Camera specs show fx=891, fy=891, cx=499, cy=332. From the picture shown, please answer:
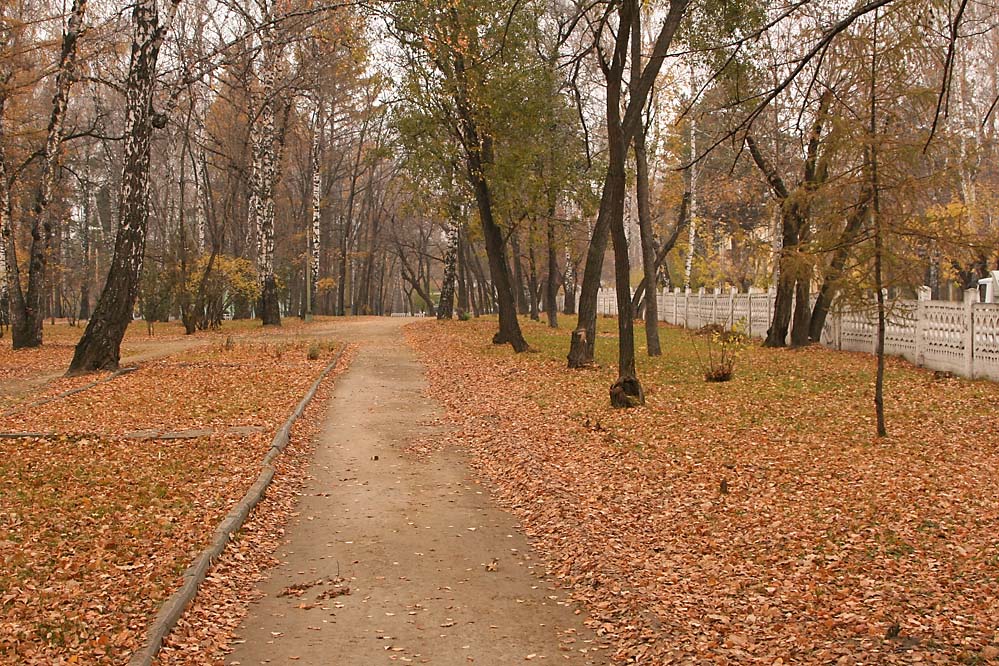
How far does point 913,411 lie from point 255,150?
1008 inches

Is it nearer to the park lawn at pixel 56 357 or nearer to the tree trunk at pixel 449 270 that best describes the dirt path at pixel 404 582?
the park lawn at pixel 56 357

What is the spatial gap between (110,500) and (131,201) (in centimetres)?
991

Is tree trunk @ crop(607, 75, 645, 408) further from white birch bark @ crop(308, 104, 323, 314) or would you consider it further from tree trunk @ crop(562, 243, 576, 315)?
tree trunk @ crop(562, 243, 576, 315)

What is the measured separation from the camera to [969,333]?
1452cm

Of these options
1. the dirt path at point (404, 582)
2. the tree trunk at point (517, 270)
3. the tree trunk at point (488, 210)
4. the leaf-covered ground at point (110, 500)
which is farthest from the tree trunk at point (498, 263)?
the dirt path at point (404, 582)

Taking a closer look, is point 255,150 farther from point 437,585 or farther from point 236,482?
point 437,585

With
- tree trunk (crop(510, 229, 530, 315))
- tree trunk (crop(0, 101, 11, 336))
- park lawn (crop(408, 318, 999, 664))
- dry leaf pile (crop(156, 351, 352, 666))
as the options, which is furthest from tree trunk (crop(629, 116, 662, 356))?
tree trunk (crop(0, 101, 11, 336))

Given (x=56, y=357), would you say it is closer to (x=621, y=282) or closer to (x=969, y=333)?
(x=621, y=282)

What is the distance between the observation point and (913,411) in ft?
36.0

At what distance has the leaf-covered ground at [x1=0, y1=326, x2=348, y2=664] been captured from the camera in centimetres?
468

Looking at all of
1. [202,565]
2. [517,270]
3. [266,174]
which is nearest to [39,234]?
[266,174]

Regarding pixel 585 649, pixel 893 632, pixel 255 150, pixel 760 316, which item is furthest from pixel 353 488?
pixel 255 150

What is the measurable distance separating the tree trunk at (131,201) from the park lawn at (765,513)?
680 centimetres

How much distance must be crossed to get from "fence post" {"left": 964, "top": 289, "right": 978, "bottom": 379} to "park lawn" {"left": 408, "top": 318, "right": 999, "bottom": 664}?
4.09ft
